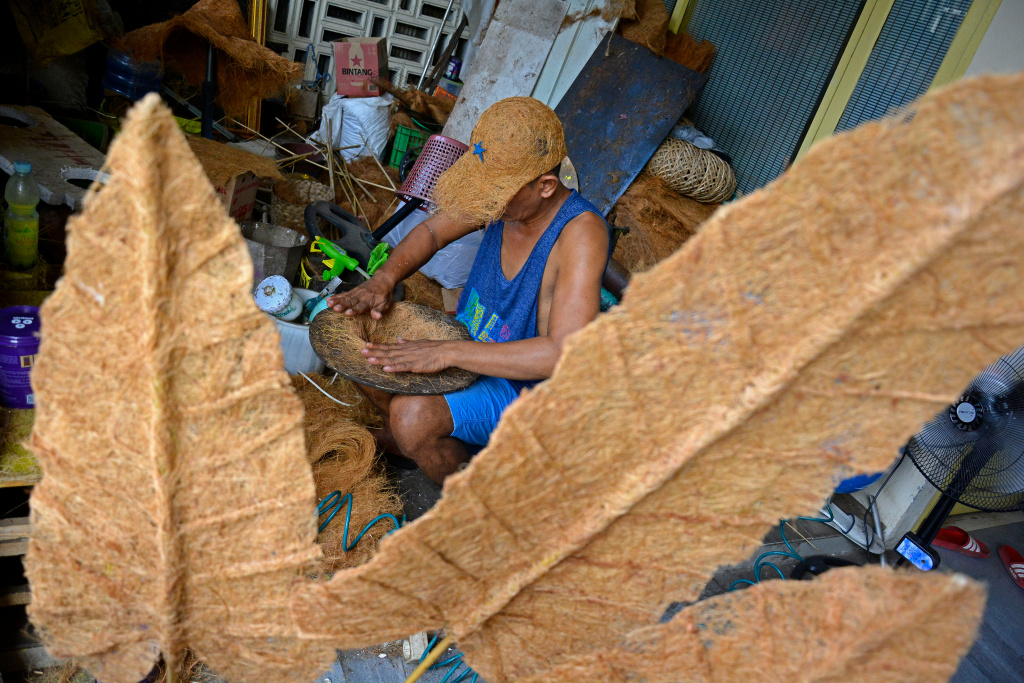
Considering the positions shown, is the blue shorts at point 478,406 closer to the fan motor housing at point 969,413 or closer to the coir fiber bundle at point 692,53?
the fan motor housing at point 969,413

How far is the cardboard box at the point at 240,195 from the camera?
3971mm

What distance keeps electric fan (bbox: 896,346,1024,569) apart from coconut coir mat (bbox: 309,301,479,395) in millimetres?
2064

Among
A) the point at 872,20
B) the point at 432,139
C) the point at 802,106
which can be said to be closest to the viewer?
the point at 872,20

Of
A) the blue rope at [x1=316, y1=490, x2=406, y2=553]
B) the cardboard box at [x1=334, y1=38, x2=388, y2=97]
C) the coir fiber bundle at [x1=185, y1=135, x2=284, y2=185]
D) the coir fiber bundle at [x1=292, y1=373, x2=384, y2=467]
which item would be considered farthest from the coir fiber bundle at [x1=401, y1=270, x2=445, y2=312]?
the cardboard box at [x1=334, y1=38, x2=388, y2=97]

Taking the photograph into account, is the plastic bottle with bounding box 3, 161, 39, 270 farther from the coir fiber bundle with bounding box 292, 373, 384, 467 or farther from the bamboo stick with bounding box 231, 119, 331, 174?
the bamboo stick with bounding box 231, 119, 331, 174

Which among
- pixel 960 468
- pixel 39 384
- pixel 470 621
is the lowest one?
pixel 960 468

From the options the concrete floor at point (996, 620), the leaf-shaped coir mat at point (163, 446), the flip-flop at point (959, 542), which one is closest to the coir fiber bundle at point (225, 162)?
the leaf-shaped coir mat at point (163, 446)

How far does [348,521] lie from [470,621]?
5.37ft

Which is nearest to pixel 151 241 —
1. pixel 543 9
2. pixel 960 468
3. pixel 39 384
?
pixel 39 384

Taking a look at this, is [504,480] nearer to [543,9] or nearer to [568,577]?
[568,577]

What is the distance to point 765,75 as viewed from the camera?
15.8ft

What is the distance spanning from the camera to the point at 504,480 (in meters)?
0.95

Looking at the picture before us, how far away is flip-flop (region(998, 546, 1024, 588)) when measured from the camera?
12.6 ft

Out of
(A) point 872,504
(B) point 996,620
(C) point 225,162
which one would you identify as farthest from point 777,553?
(C) point 225,162
